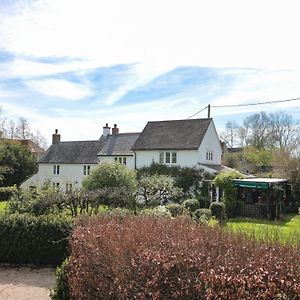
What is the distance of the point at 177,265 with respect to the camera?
15.5 ft

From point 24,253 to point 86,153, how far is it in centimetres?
3123

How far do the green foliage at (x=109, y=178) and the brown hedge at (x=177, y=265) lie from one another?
692 inches

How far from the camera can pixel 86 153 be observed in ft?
141

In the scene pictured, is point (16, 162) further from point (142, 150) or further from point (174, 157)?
point (174, 157)

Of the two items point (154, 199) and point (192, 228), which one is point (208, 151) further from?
point (192, 228)

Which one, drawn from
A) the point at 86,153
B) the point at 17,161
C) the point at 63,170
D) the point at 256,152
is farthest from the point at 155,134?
the point at 256,152

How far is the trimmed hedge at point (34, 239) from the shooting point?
1170 centimetres

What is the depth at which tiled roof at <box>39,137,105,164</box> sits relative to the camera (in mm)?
42375

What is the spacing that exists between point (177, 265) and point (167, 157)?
31269 mm

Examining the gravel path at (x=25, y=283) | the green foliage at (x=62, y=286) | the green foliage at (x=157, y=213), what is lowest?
the gravel path at (x=25, y=283)

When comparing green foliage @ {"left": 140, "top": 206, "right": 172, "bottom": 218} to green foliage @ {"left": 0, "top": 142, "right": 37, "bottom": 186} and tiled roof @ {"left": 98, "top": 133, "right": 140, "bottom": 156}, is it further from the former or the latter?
green foliage @ {"left": 0, "top": 142, "right": 37, "bottom": 186}

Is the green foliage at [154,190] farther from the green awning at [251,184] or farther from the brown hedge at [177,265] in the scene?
the brown hedge at [177,265]

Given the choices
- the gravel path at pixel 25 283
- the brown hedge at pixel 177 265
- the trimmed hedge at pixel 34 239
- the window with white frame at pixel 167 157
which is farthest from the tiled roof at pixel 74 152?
the brown hedge at pixel 177 265

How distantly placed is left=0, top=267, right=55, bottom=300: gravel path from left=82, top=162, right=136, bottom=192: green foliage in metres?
12.7
